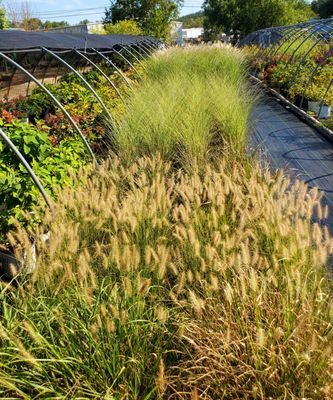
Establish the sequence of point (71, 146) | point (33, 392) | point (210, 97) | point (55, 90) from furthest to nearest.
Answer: point (55, 90) < point (210, 97) < point (71, 146) < point (33, 392)

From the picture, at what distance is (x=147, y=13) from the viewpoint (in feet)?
119

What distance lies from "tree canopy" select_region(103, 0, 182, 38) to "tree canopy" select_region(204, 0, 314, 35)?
30.3 feet

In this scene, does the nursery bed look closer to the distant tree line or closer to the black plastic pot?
the black plastic pot

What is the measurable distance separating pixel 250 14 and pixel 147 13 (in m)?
11.7

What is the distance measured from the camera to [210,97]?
6.93 metres

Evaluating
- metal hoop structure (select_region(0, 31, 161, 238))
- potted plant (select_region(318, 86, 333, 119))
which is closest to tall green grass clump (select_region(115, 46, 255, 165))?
metal hoop structure (select_region(0, 31, 161, 238))

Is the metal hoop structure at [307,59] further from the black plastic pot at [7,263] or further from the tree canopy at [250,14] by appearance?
the tree canopy at [250,14]

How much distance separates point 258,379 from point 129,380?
618 mm

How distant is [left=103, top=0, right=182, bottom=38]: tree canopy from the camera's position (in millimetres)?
35750

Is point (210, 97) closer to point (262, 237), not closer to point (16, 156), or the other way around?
point (16, 156)

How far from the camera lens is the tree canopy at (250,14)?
4088cm

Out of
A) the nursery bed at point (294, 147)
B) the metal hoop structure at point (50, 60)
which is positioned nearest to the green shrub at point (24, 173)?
the metal hoop structure at point (50, 60)

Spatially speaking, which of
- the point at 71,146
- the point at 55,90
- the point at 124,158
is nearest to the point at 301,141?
the point at 124,158

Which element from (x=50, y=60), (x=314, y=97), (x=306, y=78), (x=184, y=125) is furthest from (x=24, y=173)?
(x=50, y=60)
